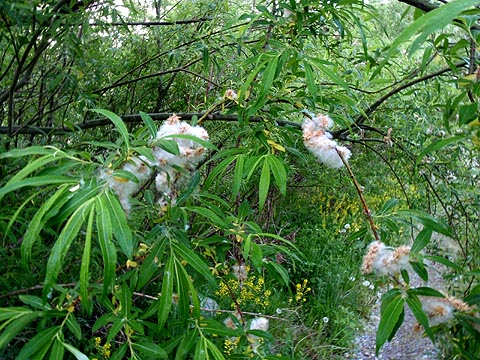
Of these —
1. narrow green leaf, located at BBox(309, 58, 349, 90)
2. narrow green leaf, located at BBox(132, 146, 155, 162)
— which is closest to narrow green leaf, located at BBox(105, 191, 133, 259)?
narrow green leaf, located at BBox(132, 146, 155, 162)

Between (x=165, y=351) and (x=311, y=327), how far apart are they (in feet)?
6.88

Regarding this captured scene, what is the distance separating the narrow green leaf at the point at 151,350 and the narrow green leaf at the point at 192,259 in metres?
0.21

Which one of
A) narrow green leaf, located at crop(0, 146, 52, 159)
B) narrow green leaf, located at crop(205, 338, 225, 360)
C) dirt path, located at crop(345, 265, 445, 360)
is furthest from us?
dirt path, located at crop(345, 265, 445, 360)

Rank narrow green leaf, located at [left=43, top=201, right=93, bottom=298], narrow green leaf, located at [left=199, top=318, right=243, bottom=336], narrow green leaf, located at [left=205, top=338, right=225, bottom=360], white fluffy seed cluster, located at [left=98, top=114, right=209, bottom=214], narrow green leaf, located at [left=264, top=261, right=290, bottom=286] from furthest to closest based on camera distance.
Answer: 1. narrow green leaf, located at [left=264, top=261, right=290, bottom=286]
2. narrow green leaf, located at [left=199, top=318, right=243, bottom=336]
3. narrow green leaf, located at [left=205, top=338, right=225, bottom=360]
4. white fluffy seed cluster, located at [left=98, top=114, right=209, bottom=214]
5. narrow green leaf, located at [left=43, top=201, right=93, bottom=298]

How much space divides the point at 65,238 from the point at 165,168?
14.1 inches

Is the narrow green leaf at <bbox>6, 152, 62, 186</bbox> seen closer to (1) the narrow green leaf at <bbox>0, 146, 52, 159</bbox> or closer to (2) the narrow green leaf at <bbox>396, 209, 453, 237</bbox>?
(1) the narrow green leaf at <bbox>0, 146, 52, 159</bbox>

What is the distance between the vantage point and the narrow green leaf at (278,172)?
4.04ft

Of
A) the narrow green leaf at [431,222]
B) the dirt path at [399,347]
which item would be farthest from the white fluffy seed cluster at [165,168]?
the dirt path at [399,347]

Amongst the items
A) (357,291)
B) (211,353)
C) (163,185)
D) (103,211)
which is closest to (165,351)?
(211,353)

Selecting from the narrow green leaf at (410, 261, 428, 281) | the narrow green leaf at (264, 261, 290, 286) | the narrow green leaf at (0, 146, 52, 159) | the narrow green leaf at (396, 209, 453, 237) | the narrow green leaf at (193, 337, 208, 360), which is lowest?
the narrow green leaf at (264, 261, 290, 286)

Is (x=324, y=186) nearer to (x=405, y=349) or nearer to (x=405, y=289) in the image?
(x=405, y=349)

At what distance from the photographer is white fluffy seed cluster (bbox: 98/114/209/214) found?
1.08 m

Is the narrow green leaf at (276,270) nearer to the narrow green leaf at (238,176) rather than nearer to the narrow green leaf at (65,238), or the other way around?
the narrow green leaf at (238,176)

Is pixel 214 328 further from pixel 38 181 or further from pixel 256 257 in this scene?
pixel 38 181
